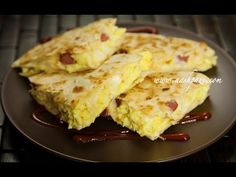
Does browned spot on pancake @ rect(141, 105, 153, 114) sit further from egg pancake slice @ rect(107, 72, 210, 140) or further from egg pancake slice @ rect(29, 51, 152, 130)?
egg pancake slice @ rect(29, 51, 152, 130)

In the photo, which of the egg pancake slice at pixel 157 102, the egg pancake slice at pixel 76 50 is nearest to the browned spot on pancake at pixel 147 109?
the egg pancake slice at pixel 157 102

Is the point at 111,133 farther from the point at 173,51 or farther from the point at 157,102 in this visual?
the point at 173,51

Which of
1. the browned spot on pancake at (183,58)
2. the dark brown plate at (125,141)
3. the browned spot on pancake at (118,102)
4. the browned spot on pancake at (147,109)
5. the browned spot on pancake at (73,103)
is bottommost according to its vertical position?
the dark brown plate at (125,141)

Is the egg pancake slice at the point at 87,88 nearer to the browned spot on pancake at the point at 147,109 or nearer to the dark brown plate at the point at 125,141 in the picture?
the dark brown plate at the point at 125,141

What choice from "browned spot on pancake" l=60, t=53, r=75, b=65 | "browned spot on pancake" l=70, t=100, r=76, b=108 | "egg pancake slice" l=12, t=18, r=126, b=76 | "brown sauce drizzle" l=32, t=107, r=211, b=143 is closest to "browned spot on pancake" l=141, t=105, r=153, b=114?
"brown sauce drizzle" l=32, t=107, r=211, b=143

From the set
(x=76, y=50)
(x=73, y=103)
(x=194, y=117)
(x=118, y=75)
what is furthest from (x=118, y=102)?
(x=76, y=50)

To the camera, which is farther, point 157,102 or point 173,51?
point 173,51

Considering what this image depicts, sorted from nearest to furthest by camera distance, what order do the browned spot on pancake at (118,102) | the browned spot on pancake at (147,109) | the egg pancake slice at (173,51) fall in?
the browned spot on pancake at (147,109) → the browned spot on pancake at (118,102) → the egg pancake slice at (173,51)
